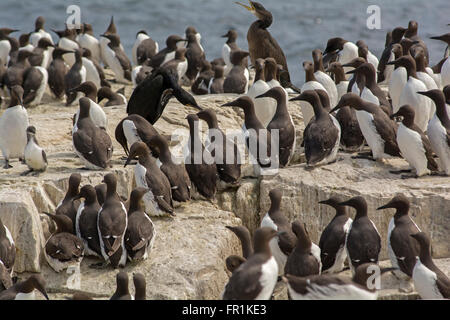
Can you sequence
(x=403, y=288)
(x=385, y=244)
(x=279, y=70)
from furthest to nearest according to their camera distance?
(x=279, y=70) → (x=385, y=244) → (x=403, y=288)

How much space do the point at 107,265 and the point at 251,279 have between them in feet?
6.88

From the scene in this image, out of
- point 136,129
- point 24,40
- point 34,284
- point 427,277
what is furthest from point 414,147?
point 24,40

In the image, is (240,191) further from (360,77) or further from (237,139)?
(360,77)

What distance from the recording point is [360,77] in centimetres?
1282

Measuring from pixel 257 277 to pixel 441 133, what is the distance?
13.4 feet

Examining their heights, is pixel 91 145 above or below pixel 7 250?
above

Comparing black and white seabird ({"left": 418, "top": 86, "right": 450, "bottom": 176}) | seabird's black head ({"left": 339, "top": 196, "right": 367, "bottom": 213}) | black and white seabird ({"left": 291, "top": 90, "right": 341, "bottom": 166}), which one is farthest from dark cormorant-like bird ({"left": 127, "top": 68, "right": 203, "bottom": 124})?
seabird's black head ({"left": 339, "top": 196, "right": 367, "bottom": 213})

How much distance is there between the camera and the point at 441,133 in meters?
11.0

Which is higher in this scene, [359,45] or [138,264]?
[359,45]

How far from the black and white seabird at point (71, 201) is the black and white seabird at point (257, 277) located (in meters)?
2.60

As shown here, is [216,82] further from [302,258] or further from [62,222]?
[302,258]

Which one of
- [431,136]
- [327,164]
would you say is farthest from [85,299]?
[431,136]

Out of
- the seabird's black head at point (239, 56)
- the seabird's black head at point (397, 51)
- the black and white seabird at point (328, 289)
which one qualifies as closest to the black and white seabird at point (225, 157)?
the black and white seabird at point (328, 289)

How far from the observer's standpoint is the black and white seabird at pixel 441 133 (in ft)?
36.1
